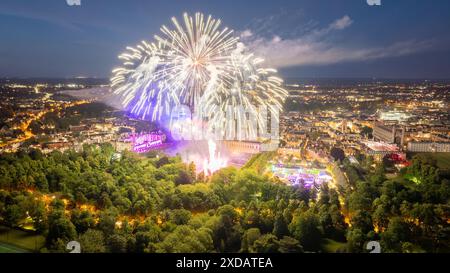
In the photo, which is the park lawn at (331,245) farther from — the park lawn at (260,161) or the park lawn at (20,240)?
the park lawn at (20,240)

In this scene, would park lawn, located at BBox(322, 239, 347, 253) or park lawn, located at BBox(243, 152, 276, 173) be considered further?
park lawn, located at BBox(243, 152, 276, 173)

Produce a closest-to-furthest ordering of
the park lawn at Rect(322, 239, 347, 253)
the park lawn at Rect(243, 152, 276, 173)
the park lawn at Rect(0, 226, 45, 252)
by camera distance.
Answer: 1. the park lawn at Rect(0, 226, 45, 252)
2. the park lawn at Rect(322, 239, 347, 253)
3. the park lawn at Rect(243, 152, 276, 173)

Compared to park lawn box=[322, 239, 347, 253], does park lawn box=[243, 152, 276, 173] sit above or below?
above

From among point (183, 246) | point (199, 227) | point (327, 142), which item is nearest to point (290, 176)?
point (199, 227)

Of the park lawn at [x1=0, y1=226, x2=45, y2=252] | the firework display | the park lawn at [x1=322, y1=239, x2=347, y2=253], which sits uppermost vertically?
the firework display

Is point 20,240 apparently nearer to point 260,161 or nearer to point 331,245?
point 331,245

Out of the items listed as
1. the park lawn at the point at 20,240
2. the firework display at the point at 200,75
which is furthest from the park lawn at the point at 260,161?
the park lawn at the point at 20,240

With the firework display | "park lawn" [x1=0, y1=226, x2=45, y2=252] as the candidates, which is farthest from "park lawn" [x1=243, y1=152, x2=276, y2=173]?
"park lawn" [x1=0, y1=226, x2=45, y2=252]

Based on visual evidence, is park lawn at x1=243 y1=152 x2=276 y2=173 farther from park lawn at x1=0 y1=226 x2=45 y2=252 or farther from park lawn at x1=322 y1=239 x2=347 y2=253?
park lawn at x1=0 y1=226 x2=45 y2=252
